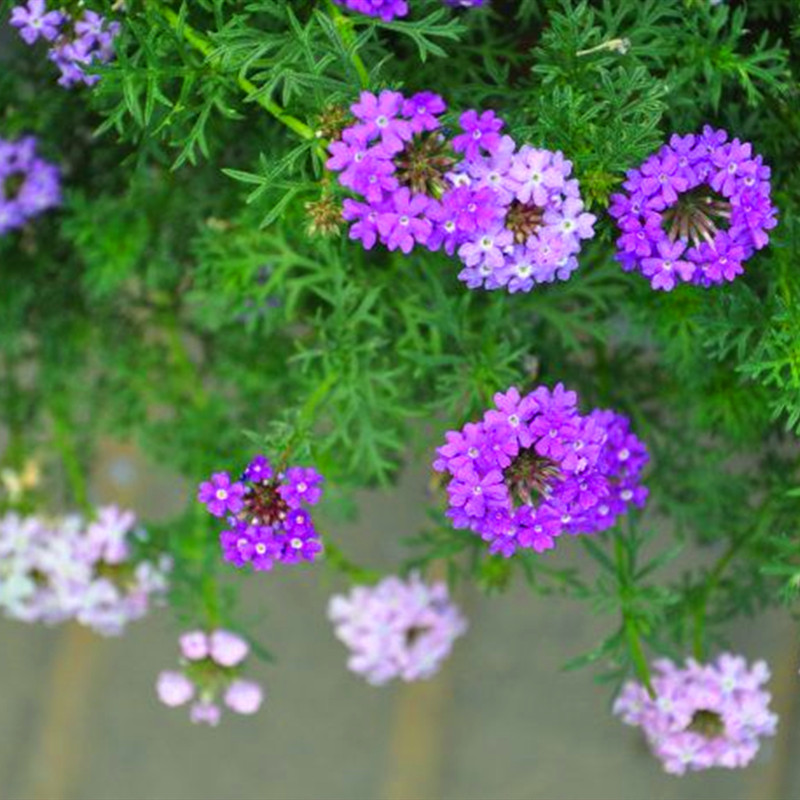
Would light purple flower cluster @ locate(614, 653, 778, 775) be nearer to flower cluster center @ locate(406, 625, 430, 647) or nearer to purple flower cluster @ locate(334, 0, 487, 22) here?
flower cluster center @ locate(406, 625, 430, 647)

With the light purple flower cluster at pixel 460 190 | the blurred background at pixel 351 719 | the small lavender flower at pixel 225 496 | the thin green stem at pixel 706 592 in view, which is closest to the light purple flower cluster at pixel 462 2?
the light purple flower cluster at pixel 460 190

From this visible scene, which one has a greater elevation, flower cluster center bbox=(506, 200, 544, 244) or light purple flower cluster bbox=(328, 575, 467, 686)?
flower cluster center bbox=(506, 200, 544, 244)

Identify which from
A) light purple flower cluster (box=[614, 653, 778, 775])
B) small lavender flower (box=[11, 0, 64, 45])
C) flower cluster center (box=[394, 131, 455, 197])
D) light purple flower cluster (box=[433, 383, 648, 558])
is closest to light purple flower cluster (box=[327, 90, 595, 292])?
flower cluster center (box=[394, 131, 455, 197])

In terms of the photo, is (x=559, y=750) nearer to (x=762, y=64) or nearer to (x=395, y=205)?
(x=762, y=64)

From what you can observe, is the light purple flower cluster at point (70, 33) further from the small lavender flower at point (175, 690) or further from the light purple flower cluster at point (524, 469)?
the small lavender flower at point (175, 690)

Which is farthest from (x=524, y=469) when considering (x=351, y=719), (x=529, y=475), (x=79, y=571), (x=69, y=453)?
(x=351, y=719)

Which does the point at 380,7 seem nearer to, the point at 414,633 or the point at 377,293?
the point at 377,293

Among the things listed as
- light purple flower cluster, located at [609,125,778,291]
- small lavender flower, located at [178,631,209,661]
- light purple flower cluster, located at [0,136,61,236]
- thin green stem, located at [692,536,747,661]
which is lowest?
small lavender flower, located at [178,631,209,661]

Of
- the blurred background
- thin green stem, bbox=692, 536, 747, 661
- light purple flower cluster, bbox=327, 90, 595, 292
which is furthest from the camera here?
the blurred background
